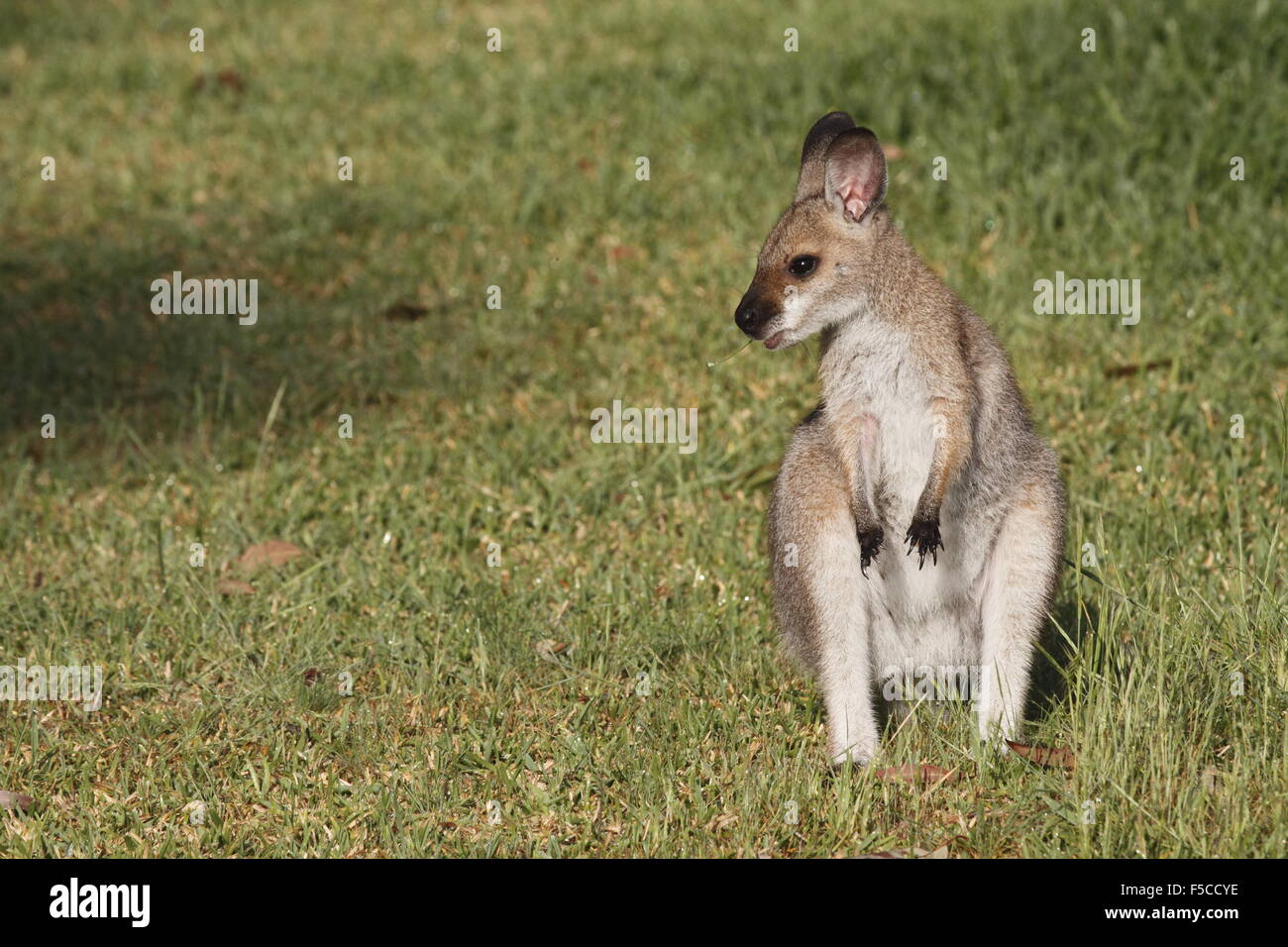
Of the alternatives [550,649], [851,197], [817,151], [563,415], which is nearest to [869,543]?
[851,197]

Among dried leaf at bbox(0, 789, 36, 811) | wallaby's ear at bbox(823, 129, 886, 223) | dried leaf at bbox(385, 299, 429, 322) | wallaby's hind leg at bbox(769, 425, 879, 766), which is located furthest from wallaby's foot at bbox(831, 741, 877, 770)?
dried leaf at bbox(385, 299, 429, 322)

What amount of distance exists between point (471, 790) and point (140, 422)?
138 inches

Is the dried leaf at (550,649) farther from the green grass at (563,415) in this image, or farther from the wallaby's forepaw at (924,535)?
the wallaby's forepaw at (924,535)

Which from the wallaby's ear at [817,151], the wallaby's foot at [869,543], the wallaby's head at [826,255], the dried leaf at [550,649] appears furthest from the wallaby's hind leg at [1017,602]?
the dried leaf at [550,649]

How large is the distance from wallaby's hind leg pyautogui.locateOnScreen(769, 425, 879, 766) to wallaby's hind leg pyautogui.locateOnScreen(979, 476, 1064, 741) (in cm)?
32

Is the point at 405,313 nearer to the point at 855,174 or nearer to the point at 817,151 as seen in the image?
the point at 817,151

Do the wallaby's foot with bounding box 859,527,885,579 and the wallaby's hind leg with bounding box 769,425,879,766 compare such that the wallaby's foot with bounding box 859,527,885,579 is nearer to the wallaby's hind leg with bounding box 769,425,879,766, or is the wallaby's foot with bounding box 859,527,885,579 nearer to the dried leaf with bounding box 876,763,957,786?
the wallaby's hind leg with bounding box 769,425,879,766

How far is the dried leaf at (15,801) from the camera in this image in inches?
171

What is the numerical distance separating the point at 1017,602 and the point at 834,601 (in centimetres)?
49

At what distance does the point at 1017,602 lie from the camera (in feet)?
14.2

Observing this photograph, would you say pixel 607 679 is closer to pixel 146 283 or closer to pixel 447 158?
pixel 146 283

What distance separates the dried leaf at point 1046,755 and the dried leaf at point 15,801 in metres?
2.62
